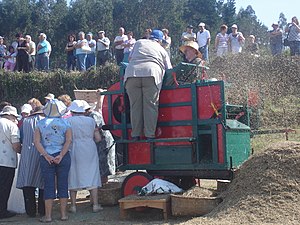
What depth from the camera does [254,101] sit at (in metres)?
9.07

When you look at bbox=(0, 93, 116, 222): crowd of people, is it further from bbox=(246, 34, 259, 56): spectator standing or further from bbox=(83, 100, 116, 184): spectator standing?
bbox=(246, 34, 259, 56): spectator standing

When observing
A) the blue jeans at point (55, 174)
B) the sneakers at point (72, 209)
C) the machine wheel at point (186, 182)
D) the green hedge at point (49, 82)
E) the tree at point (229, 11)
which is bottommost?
the sneakers at point (72, 209)

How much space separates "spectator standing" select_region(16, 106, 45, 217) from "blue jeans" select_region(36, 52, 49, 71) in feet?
30.1

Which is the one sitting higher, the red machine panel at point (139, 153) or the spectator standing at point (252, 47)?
the spectator standing at point (252, 47)

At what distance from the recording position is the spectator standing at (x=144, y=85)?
8.09m

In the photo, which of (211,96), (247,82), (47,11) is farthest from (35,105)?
(47,11)

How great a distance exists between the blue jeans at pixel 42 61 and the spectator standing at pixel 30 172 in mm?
9169

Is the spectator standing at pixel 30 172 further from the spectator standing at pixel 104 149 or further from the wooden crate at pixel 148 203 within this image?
the wooden crate at pixel 148 203

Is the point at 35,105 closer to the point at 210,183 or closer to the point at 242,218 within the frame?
the point at 210,183

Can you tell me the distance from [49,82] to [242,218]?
36.8 feet

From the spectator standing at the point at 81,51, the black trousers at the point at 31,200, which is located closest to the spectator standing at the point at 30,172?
the black trousers at the point at 31,200

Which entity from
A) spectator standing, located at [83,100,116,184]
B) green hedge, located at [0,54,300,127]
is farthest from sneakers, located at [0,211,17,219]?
green hedge, located at [0,54,300,127]


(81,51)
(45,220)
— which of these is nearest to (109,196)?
(45,220)

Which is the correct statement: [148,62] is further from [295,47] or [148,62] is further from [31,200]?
[295,47]
